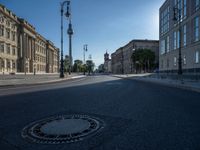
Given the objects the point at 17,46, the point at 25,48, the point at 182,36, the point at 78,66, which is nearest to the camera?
the point at 182,36

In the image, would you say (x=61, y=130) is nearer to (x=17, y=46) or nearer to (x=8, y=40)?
(x=8, y=40)

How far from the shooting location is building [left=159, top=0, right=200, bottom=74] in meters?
39.2

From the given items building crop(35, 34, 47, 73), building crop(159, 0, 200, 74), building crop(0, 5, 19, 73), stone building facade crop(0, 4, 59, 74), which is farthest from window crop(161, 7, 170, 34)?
building crop(35, 34, 47, 73)

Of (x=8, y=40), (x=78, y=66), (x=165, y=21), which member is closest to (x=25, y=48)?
(x=8, y=40)

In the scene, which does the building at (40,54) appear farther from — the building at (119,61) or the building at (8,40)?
the building at (119,61)

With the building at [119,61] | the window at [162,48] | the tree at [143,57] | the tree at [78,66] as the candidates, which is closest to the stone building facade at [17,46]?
the window at [162,48]

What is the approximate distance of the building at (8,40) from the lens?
54438 mm

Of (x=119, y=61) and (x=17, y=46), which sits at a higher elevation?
(x=17, y=46)

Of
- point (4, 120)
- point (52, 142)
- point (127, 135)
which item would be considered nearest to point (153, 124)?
point (127, 135)

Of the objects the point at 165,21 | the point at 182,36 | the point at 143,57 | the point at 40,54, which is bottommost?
the point at 143,57

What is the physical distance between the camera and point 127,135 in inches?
172

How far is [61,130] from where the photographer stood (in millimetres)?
4633

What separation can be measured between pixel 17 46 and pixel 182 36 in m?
49.5

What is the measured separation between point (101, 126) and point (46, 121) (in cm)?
158
